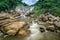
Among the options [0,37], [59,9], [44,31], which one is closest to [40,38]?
[44,31]

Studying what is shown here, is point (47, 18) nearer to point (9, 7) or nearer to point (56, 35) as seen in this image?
point (56, 35)

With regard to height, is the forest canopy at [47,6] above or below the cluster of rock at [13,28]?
below

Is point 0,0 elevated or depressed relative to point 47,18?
elevated

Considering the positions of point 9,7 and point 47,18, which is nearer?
point 47,18

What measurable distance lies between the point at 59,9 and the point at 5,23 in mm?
19812

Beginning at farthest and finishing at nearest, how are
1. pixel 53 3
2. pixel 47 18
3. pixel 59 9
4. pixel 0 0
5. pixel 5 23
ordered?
pixel 0 0 < pixel 53 3 < pixel 59 9 < pixel 47 18 < pixel 5 23

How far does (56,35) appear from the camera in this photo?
77.5ft

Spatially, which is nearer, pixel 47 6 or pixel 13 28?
pixel 13 28

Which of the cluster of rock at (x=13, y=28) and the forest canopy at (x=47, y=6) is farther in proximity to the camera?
the forest canopy at (x=47, y=6)

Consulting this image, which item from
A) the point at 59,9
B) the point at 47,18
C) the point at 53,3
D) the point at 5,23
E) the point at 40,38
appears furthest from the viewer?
the point at 53,3

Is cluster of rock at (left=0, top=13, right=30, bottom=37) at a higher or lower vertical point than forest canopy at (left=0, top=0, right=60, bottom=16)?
higher

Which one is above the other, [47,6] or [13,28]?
[13,28]

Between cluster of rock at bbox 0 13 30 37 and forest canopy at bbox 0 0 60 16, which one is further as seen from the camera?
forest canopy at bbox 0 0 60 16

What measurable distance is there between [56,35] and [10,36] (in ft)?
22.5
